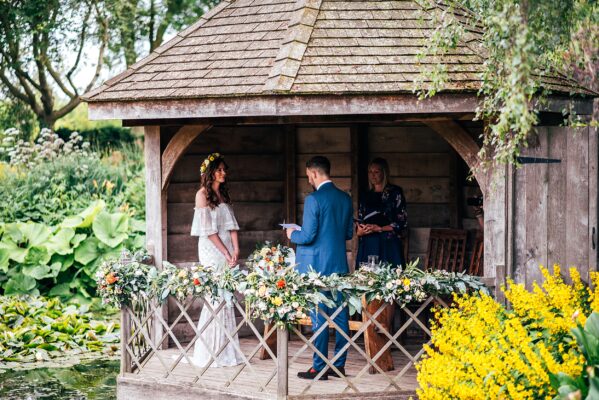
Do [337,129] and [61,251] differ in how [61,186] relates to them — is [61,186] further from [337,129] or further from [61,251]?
[337,129]

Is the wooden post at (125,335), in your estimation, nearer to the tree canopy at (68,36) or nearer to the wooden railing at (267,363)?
the wooden railing at (267,363)

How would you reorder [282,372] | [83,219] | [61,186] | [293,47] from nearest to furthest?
1. [282,372]
2. [293,47]
3. [83,219]
4. [61,186]

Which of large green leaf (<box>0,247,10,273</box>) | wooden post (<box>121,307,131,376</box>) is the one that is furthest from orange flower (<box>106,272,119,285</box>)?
large green leaf (<box>0,247,10,273</box>)

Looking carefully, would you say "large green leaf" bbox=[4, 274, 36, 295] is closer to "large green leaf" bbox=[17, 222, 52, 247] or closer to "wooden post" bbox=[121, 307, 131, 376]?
"large green leaf" bbox=[17, 222, 52, 247]

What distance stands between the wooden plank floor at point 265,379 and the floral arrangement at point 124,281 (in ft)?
2.02

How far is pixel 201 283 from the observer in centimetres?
746

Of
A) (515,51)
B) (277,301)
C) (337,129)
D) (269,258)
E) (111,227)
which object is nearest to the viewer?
(515,51)

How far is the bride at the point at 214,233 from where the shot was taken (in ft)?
27.7

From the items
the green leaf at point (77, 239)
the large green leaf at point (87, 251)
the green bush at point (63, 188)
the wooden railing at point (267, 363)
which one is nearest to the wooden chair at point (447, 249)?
the wooden railing at point (267, 363)

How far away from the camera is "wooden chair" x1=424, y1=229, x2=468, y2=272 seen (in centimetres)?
973

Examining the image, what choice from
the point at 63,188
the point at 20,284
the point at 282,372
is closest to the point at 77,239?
the point at 20,284

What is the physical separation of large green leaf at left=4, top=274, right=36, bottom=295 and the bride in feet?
18.1

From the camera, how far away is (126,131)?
22422mm

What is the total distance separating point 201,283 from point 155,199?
1437 millimetres
